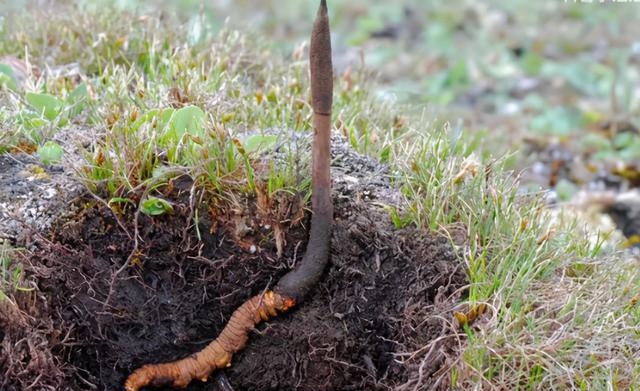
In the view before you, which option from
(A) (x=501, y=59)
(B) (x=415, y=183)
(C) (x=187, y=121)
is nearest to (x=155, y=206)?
(C) (x=187, y=121)

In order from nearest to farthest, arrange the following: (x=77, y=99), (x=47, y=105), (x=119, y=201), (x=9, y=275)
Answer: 1. (x=9, y=275)
2. (x=119, y=201)
3. (x=47, y=105)
4. (x=77, y=99)

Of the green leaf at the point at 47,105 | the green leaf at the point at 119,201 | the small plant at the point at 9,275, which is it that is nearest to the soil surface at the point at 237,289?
the green leaf at the point at 119,201

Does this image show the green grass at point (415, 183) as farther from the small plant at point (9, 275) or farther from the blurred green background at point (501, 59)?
the blurred green background at point (501, 59)

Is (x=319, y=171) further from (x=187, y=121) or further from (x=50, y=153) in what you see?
(x=50, y=153)

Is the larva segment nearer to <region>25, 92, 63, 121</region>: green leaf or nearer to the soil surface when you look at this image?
the soil surface

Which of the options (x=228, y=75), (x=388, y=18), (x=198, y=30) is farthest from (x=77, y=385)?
(x=388, y=18)

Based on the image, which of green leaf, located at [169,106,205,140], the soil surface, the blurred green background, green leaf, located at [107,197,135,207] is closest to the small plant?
the soil surface
